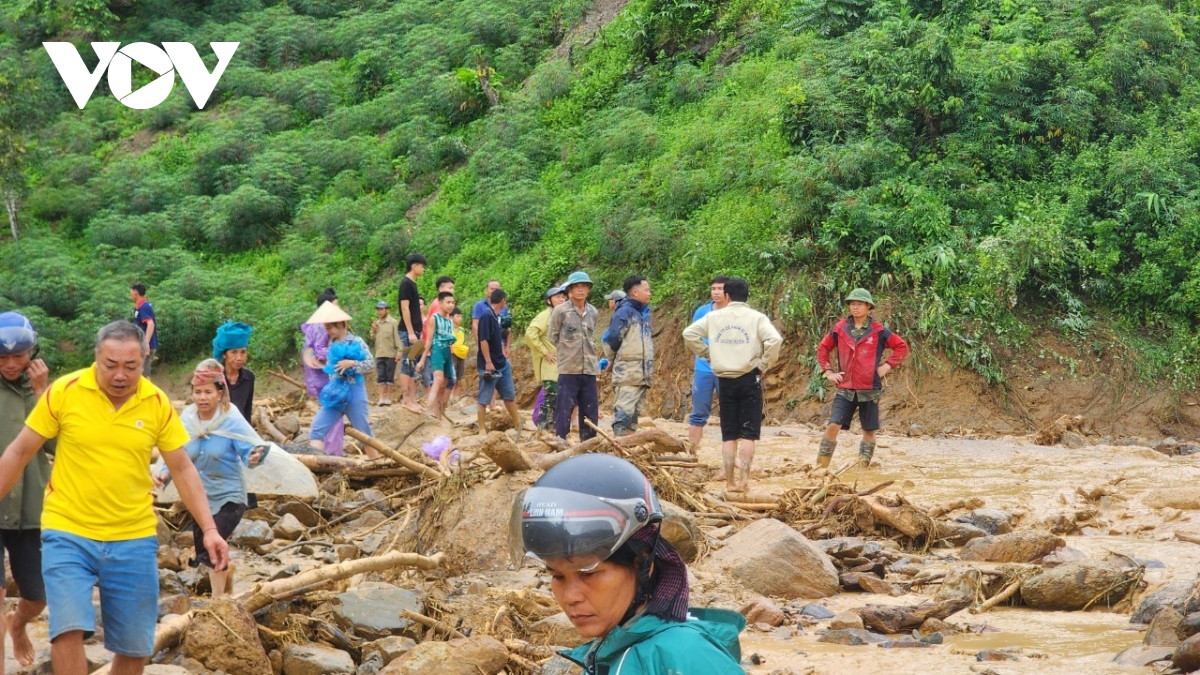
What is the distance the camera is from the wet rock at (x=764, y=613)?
22.3 feet

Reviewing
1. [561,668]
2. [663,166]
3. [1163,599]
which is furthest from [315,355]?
[663,166]

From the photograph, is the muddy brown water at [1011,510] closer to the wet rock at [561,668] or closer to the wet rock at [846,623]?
the wet rock at [846,623]

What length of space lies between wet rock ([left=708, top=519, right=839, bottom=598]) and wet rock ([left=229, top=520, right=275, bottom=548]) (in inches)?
130

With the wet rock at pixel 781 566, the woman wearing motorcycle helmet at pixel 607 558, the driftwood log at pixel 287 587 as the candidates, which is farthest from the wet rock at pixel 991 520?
the woman wearing motorcycle helmet at pixel 607 558

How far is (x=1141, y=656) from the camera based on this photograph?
5738 mm

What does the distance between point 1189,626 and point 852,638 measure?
63.5 inches

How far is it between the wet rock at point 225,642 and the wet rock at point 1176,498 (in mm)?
7293

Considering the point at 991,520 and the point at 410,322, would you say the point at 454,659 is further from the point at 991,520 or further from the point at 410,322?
the point at 410,322

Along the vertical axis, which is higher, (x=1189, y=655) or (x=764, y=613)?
(x=1189, y=655)

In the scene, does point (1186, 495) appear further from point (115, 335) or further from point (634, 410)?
point (115, 335)

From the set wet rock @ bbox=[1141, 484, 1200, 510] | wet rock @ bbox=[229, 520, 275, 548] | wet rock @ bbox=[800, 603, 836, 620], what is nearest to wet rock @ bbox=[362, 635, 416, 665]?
wet rock @ bbox=[800, 603, 836, 620]

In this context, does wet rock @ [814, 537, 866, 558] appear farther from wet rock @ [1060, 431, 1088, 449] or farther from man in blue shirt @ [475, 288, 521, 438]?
wet rock @ [1060, 431, 1088, 449]

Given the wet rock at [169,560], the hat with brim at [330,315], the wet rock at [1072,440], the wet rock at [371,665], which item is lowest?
the wet rock at [1072,440]

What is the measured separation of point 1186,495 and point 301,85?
2735cm
